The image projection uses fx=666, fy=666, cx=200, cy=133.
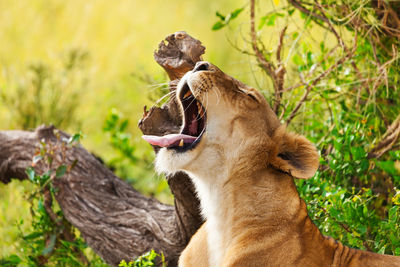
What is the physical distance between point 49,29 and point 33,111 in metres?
3.20

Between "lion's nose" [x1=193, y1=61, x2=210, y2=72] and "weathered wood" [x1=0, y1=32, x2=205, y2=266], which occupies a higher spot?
"lion's nose" [x1=193, y1=61, x2=210, y2=72]

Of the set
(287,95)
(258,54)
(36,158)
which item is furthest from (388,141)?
(36,158)

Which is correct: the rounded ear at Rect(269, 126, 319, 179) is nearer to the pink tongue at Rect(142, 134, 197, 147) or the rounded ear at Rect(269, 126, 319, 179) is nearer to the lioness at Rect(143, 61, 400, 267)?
the lioness at Rect(143, 61, 400, 267)

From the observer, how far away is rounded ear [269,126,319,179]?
264 centimetres

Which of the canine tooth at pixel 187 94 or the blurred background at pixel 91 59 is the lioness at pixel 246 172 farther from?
the blurred background at pixel 91 59

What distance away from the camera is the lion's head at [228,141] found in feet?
8.77

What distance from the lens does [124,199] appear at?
4.07 metres

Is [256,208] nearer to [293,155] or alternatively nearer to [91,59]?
[293,155]

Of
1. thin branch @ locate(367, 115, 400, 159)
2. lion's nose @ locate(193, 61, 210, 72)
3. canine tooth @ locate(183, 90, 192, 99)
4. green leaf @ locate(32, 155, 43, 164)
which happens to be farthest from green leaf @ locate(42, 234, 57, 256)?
thin branch @ locate(367, 115, 400, 159)

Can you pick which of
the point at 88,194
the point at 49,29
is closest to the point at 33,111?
the point at 88,194

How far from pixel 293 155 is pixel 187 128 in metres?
0.46

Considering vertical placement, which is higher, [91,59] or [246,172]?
[246,172]

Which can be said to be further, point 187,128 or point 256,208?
point 187,128

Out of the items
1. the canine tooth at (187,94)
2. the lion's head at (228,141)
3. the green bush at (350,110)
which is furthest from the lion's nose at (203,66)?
the green bush at (350,110)
